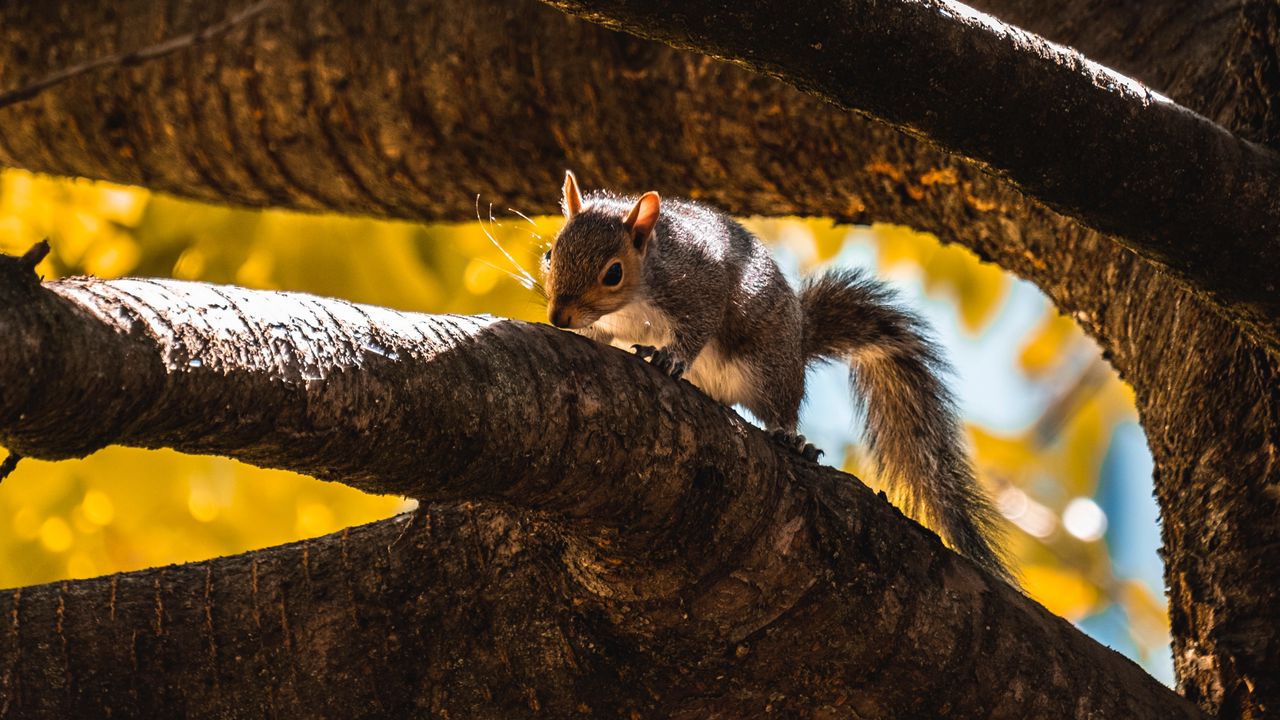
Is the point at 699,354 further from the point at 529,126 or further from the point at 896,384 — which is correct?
the point at 529,126

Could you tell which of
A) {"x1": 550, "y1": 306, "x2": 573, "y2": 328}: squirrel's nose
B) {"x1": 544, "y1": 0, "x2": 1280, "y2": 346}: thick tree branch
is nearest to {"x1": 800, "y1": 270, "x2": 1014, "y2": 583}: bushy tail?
{"x1": 550, "y1": 306, "x2": 573, "y2": 328}: squirrel's nose

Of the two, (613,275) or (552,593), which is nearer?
(552,593)

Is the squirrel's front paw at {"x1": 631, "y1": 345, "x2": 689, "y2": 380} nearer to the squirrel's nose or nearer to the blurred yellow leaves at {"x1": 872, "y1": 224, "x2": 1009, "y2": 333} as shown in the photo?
the squirrel's nose

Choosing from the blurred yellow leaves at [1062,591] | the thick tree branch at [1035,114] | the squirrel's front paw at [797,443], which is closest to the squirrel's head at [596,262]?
the squirrel's front paw at [797,443]

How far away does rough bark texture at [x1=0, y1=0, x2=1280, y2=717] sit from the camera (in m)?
2.37

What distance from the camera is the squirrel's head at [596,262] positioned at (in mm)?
2598

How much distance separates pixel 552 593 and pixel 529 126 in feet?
4.92

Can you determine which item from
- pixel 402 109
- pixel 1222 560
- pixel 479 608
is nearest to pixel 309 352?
pixel 479 608

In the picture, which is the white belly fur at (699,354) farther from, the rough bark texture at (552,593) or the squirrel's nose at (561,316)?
the rough bark texture at (552,593)

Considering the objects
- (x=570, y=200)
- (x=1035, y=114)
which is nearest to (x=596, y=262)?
(x=570, y=200)

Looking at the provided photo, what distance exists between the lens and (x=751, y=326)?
104 inches

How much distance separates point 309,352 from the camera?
4.05 ft

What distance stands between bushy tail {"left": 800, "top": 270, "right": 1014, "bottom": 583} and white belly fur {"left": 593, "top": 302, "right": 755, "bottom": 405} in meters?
0.23

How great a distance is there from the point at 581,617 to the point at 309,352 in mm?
572
